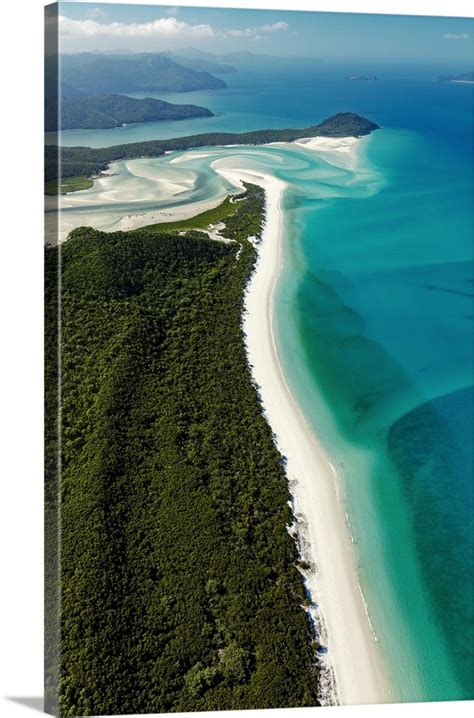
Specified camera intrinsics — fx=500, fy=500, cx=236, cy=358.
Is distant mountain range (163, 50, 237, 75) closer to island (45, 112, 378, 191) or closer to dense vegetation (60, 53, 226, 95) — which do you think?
dense vegetation (60, 53, 226, 95)

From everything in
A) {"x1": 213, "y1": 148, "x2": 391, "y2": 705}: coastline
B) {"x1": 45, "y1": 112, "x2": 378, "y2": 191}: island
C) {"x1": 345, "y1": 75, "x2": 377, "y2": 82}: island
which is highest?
{"x1": 345, "y1": 75, "x2": 377, "y2": 82}: island

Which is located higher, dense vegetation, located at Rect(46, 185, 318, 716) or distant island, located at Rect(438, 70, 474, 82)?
distant island, located at Rect(438, 70, 474, 82)

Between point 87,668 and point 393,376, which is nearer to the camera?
point 87,668

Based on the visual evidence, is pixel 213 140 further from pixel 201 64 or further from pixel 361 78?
pixel 201 64

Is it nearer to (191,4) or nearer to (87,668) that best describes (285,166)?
(191,4)

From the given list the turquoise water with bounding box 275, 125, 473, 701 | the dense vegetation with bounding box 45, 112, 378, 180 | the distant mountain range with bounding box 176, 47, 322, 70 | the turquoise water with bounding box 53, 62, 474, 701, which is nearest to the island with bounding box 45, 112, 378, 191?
the dense vegetation with bounding box 45, 112, 378, 180

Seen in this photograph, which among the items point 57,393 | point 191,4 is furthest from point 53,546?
point 191,4

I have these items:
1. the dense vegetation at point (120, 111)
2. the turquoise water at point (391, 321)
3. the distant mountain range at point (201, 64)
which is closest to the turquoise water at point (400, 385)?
the turquoise water at point (391, 321)
